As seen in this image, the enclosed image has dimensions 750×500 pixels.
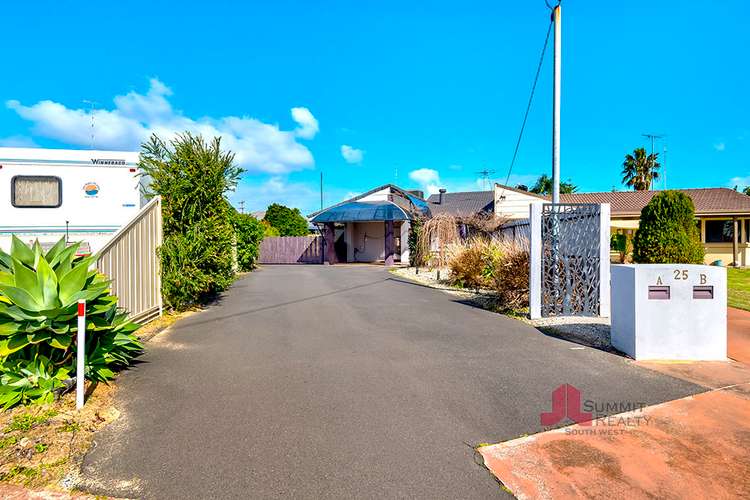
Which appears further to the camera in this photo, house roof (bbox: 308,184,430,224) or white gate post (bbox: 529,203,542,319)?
house roof (bbox: 308,184,430,224)

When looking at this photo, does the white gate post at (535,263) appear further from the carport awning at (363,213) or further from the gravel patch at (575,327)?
the carport awning at (363,213)

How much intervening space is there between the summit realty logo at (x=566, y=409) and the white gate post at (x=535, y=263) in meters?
4.36

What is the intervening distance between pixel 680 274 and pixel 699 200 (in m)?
24.4

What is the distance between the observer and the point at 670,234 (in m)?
10.1

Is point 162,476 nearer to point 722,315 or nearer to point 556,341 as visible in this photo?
point 556,341

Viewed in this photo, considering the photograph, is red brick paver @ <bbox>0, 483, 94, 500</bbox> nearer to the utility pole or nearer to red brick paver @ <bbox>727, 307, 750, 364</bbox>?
red brick paver @ <bbox>727, 307, 750, 364</bbox>

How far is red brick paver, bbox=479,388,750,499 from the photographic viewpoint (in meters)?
3.15

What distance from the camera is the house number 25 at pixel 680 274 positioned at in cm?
620

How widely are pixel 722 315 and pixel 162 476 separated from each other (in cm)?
690

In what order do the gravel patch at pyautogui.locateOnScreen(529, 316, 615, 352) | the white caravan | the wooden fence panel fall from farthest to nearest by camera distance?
the wooden fence panel
the white caravan
the gravel patch at pyautogui.locateOnScreen(529, 316, 615, 352)

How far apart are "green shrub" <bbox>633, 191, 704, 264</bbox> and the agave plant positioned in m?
10.4

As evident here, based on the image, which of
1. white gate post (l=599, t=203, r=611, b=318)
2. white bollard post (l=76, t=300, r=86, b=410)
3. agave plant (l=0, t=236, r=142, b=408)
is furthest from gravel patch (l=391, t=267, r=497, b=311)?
white bollard post (l=76, t=300, r=86, b=410)

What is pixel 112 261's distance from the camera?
7.08m

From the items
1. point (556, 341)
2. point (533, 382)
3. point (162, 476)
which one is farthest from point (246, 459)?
point (556, 341)
